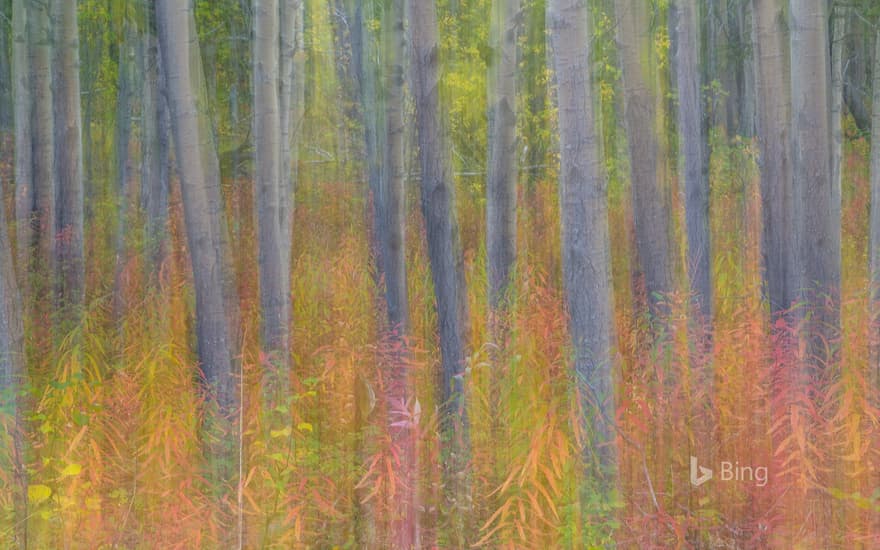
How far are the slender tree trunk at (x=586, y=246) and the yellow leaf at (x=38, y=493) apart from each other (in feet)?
10.1

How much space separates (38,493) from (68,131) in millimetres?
3703

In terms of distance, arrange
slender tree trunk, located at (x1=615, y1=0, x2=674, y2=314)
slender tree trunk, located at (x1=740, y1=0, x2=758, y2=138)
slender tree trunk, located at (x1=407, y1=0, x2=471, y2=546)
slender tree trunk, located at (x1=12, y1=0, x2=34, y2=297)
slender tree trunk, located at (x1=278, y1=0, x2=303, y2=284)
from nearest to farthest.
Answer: slender tree trunk, located at (x1=407, y1=0, x2=471, y2=546), slender tree trunk, located at (x1=615, y1=0, x2=674, y2=314), slender tree trunk, located at (x1=278, y1=0, x2=303, y2=284), slender tree trunk, located at (x1=12, y1=0, x2=34, y2=297), slender tree trunk, located at (x1=740, y1=0, x2=758, y2=138)

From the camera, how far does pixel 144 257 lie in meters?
5.51

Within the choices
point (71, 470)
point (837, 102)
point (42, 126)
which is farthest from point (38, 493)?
point (837, 102)

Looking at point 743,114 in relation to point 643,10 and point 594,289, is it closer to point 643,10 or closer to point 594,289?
point 643,10

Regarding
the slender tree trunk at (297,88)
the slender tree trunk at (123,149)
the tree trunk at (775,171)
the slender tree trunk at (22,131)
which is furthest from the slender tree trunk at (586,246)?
the slender tree trunk at (22,131)

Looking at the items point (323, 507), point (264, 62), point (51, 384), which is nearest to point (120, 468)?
point (51, 384)

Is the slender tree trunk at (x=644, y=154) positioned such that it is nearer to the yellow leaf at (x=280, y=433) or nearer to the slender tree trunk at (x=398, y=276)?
the slender tree trunk at (x=398, y=276)

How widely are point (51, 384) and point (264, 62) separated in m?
2.54

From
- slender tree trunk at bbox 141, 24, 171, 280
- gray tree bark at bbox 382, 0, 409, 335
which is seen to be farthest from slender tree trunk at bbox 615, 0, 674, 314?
slender tree trunk at bbox 141, 24, 171, 280

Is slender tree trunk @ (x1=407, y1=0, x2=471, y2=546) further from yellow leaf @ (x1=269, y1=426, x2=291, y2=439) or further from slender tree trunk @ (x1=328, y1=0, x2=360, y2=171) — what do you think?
slender tree trunk @ (x1=328, y1=0, x2=360, y2=171)

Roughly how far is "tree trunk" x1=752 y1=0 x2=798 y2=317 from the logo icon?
1.11 metres

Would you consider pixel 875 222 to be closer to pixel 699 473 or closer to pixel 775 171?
pixel 775 171

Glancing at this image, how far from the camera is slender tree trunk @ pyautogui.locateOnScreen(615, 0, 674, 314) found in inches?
223
